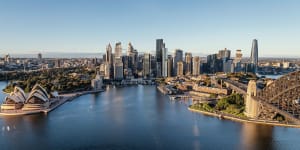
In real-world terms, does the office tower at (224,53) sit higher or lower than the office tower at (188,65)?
higher

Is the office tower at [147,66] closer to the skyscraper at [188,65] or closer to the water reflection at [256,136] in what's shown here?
the skyscraper at [188,65]

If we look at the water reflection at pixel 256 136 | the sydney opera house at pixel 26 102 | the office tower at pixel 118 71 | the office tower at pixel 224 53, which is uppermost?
the office tower at pixel 224 53

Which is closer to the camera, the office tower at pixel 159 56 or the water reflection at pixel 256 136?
the water reflection at pixel 256 136

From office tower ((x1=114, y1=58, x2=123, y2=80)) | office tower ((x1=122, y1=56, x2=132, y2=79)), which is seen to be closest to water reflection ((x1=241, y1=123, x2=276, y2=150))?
office tower ((x1=114, y1=58, x2=123, y2=80))

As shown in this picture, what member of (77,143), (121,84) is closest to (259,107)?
(77,143)

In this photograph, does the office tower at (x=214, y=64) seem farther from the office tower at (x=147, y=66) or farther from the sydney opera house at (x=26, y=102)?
the sydney opera house at (x=26, y=102)

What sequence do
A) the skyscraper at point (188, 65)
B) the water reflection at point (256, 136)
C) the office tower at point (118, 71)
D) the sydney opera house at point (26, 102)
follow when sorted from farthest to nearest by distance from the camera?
1. the skyscraper at point (188, 65)
2. the office tower at point (118, 71)
3. the sydney opera house at point (26, 102)
4. the water reflection at point (256, 136)

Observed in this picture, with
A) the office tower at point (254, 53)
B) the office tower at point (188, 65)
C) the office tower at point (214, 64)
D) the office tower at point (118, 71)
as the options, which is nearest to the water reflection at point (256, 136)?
the office tower at point (118, 71)

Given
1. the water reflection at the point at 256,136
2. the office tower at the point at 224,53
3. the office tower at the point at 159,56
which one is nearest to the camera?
the water reflection at the point at 256,136

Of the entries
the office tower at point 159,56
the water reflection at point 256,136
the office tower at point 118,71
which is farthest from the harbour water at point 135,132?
the office tower at point 159,56

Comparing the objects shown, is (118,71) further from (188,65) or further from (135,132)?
(135,132)

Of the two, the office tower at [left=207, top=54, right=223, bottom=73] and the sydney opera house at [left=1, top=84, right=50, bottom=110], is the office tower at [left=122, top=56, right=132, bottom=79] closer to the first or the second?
the office tower at [left=207, top=54, right=223, bottom=73]
